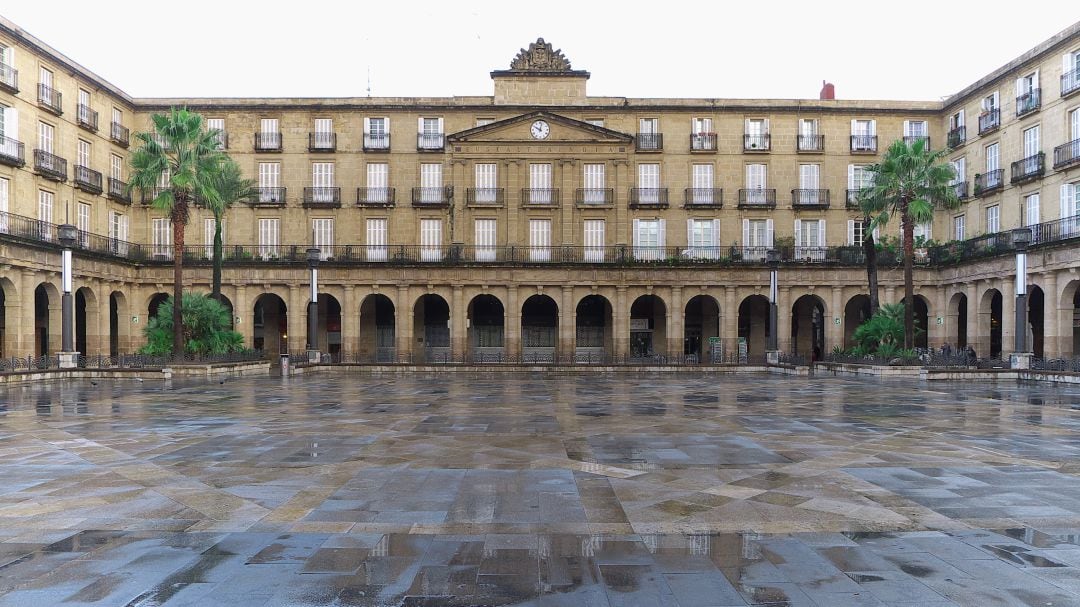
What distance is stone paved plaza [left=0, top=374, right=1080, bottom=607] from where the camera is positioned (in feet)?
17.7

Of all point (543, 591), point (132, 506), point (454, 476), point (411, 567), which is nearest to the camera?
point (543, 591)

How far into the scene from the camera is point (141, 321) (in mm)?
40688

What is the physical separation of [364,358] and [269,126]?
15420 millimetres

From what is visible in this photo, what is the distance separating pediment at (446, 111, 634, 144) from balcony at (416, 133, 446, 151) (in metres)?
0.71

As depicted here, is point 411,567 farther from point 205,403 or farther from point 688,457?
point 205,403

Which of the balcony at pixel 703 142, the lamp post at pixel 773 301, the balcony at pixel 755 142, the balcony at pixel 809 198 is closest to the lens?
the lamp post at pixel 773 301

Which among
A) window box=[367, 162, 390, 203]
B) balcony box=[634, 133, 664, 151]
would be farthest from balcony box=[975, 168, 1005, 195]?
window box=[367, 162, 390, 203]

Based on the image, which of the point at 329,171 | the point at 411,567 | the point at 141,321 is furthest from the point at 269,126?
the point at 411,567

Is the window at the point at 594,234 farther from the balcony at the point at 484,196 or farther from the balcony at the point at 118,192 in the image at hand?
the balcony at the point at 118,192

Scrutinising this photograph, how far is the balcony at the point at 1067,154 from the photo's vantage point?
31.6m

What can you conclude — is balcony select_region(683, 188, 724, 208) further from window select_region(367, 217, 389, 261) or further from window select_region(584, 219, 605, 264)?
window select_region(367, 217, 389, 261)

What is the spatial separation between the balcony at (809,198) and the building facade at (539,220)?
0.10 m

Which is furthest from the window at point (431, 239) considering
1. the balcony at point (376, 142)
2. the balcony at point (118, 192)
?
the balcony at point (118, 192)

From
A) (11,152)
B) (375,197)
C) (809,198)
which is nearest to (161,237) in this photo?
(11,152)
